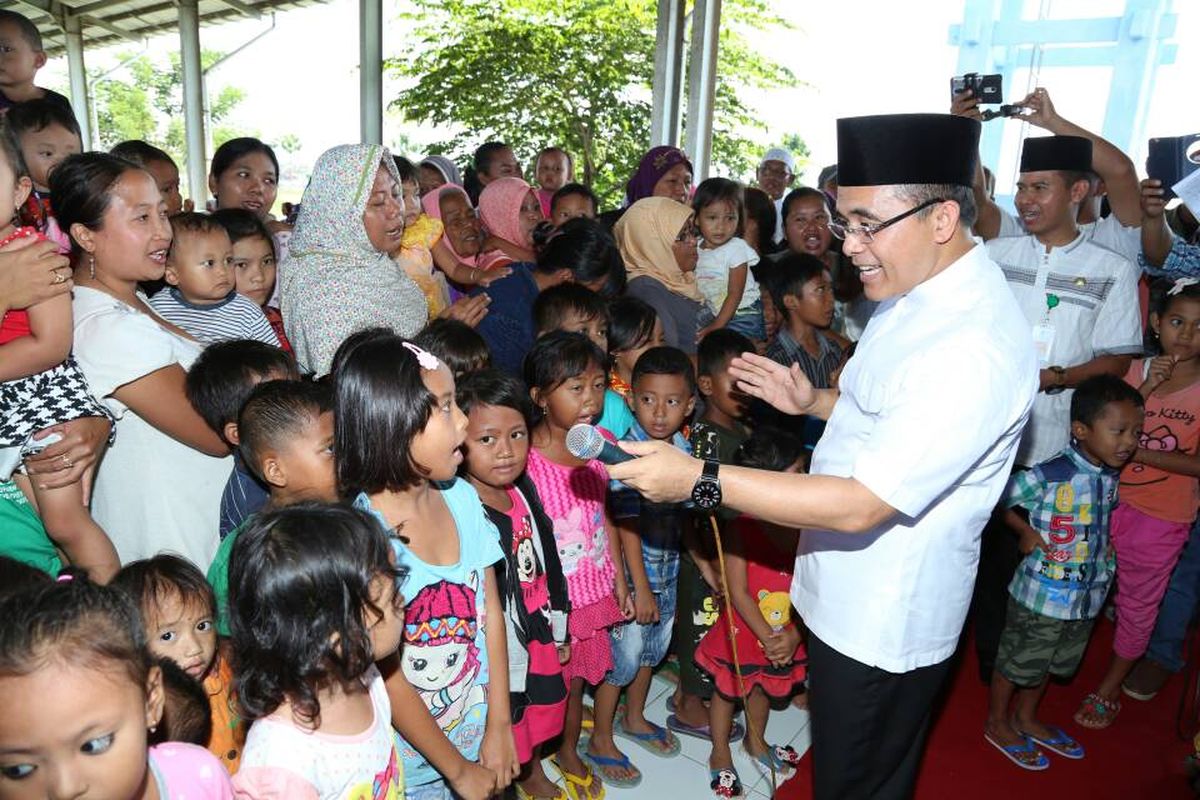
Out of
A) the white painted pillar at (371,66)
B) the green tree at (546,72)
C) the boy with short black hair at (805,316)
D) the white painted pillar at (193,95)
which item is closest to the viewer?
the boy with short black hair at (805,316)

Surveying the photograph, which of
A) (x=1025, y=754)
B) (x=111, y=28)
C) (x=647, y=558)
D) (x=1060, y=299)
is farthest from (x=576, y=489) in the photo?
(x=111, y=28)

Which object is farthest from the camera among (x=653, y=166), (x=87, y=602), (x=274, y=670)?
(x=653, y=166)

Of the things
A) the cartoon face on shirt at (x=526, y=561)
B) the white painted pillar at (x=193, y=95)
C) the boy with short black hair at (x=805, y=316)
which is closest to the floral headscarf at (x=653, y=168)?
the boy with short black hair at (x=805, y=316)

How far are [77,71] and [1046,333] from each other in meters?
10.9

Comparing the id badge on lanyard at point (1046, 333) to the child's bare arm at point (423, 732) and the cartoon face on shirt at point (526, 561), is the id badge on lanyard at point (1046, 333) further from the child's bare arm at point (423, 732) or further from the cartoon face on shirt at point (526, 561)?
the child's bare arm at point (423, 732)

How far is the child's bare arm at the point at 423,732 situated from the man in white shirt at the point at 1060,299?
2264 mm

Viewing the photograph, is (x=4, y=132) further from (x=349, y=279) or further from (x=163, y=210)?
(x=349, y=279)

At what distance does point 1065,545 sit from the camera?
8.80 feet

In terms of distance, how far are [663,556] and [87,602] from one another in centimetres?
187

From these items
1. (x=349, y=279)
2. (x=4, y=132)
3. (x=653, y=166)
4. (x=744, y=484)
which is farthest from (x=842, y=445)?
(x=653, y=166)

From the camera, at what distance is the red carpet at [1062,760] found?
8.60ft

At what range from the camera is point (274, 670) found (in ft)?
4.00

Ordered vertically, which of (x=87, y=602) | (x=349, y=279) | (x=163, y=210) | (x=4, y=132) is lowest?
(x=87, y=602)

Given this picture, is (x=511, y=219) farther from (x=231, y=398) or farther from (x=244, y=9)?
(x=244, y=9)
